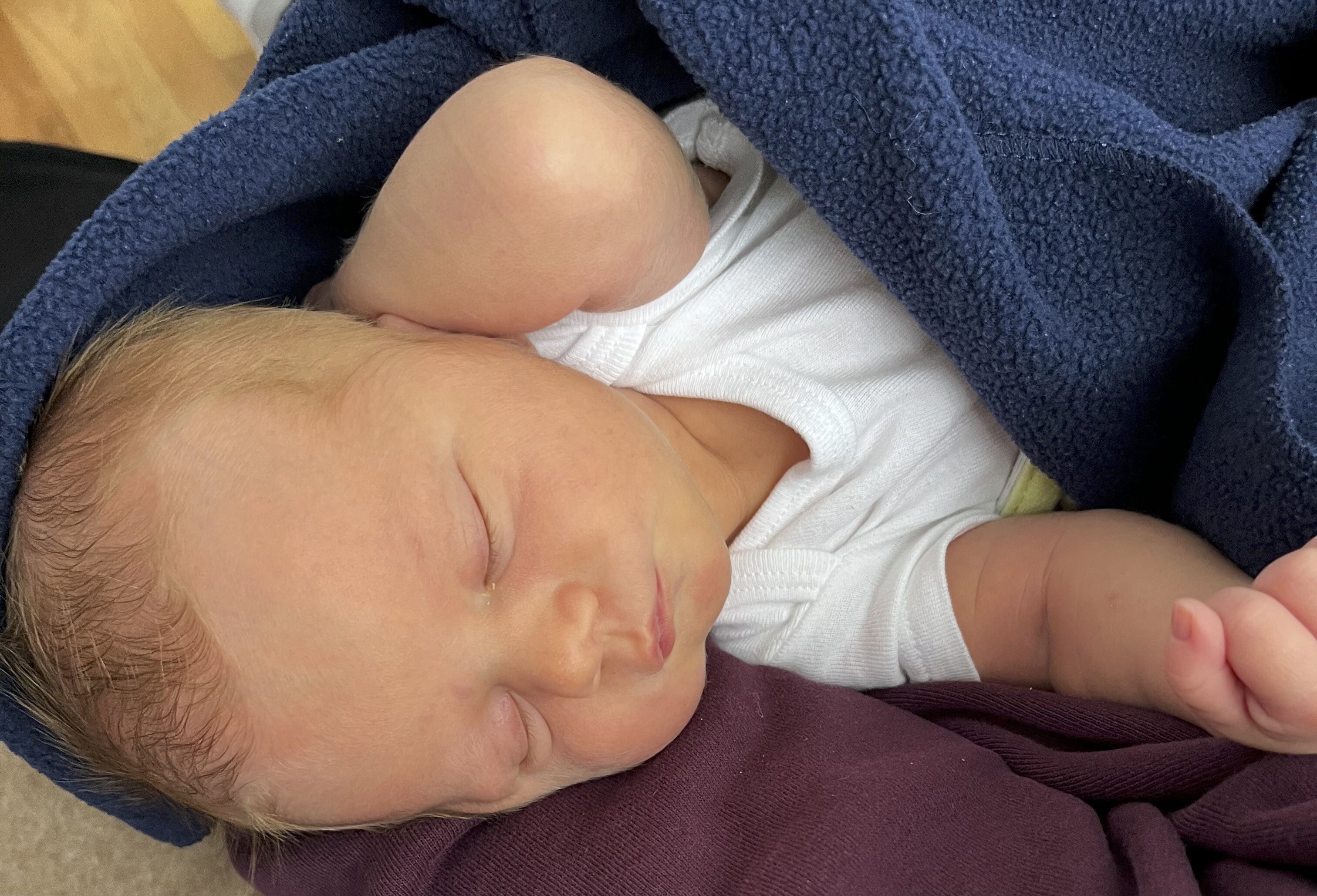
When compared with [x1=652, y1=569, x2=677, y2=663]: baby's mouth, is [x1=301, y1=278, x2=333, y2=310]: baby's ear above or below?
above

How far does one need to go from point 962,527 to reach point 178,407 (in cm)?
61

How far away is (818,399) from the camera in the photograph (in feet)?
2.43

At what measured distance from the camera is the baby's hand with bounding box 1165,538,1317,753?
50cm

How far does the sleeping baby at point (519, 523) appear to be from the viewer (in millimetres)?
589

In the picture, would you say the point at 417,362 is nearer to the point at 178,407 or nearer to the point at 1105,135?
the point at 178,407

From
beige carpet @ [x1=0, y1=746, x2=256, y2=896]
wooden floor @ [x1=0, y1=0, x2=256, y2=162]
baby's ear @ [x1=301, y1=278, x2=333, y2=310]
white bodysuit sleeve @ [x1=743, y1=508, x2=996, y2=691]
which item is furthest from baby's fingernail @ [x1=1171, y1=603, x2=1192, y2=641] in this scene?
wooden floor @ [x1=0, y1=0, x2=256, y2=162]

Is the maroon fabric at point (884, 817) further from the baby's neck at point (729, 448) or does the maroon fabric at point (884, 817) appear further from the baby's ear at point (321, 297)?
the baby's ear at point (321, 297)

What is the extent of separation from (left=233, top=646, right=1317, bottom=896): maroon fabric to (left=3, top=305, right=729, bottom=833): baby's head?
0.15 ft

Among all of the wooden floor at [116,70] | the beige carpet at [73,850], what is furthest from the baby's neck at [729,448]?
the wooden floor at [116,70]

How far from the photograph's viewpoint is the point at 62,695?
0.67 meters

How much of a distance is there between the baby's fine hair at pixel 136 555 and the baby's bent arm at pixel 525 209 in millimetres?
53

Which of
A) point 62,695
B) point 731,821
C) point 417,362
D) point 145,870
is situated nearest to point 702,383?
point 417,362

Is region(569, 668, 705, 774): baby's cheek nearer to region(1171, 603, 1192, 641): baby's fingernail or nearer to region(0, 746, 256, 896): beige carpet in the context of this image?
region(1171, 603, 1192, 641): baby's fingernail

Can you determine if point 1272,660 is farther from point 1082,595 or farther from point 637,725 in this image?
point 637,725
